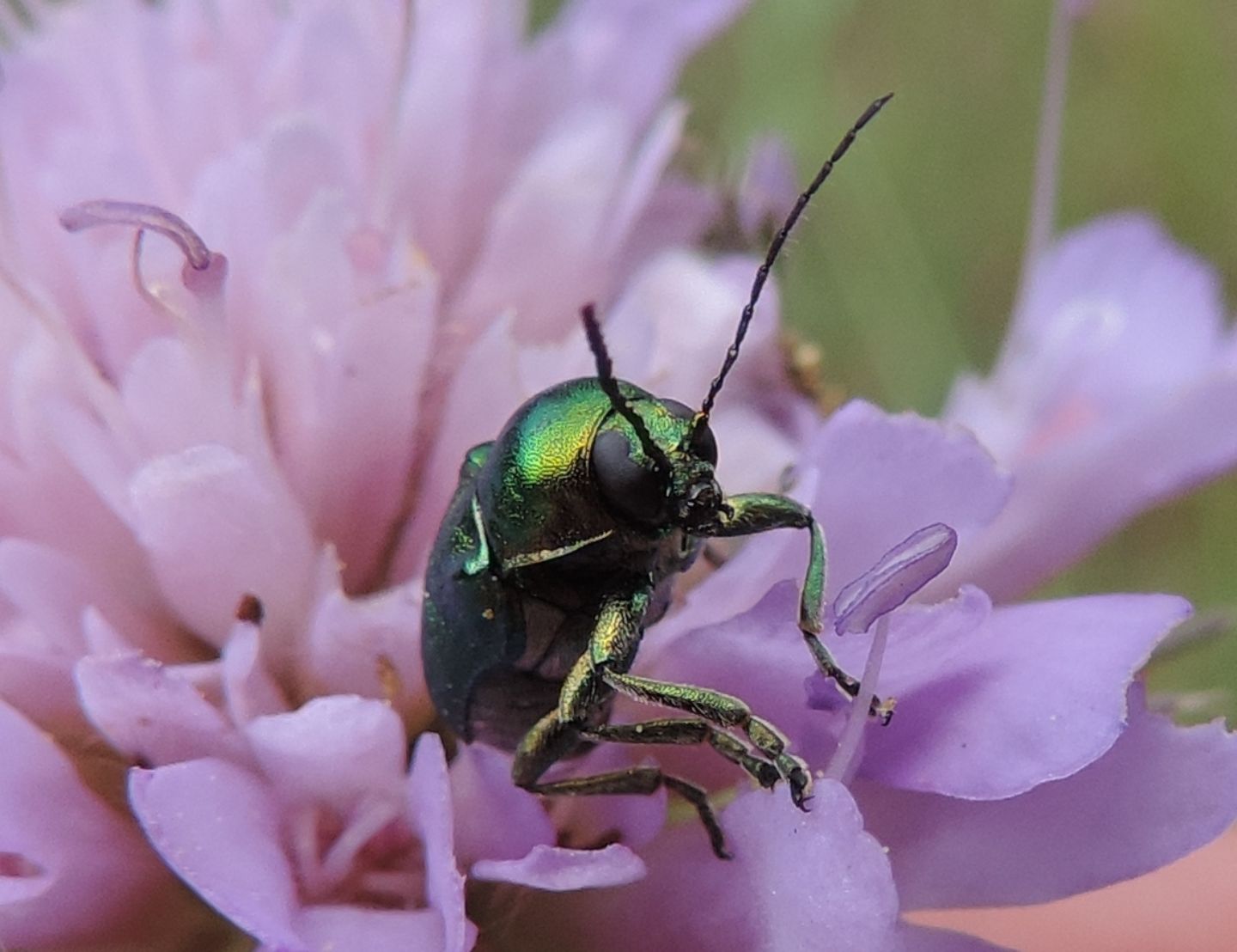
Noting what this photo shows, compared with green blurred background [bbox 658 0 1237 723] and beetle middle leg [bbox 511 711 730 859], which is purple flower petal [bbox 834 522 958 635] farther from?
green blurred background [bbox 658 0 1237 723]

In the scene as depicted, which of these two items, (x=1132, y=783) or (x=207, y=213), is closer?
(x=1132, y=783)

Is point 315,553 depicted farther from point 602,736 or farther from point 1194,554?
point 1194,554

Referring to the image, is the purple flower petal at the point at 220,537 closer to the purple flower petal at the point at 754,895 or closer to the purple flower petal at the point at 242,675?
the purple flower petal at the point at 242,675

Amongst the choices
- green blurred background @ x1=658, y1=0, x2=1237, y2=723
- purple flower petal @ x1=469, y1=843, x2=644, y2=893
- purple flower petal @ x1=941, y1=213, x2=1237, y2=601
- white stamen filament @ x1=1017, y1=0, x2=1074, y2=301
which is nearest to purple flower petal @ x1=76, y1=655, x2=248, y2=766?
purple flower petal @ x1=469, y1=843, x2=644, y2=893

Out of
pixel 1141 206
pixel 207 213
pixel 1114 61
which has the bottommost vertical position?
pixel 207 213

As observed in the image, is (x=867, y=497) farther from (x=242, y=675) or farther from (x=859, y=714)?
(x=242, y=675)

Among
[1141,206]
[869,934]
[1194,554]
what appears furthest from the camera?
[1141,206]

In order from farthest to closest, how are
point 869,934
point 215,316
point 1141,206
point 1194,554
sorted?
point 1141,206
point 1194,554
point 215,316
point 869,934

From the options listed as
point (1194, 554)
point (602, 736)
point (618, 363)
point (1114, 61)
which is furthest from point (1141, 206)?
point (602, 736)
